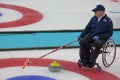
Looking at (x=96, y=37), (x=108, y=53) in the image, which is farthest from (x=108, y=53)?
(x=96, y=37)

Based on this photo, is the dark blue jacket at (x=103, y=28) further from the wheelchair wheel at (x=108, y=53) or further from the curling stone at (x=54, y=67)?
the curling stone at (x=54, y=67)

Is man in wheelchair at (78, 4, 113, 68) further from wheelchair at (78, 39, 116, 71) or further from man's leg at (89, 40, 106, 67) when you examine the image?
wheelchair at (78, 39, 116, 71)

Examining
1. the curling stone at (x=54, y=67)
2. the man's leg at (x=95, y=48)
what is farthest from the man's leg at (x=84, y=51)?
the curling stone at (x=54, y=67)

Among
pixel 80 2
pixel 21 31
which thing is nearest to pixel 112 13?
pixel 80 2

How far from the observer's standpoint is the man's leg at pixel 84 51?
8445 millimetres

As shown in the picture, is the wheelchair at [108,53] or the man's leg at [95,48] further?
the wheelchair at [108,53]

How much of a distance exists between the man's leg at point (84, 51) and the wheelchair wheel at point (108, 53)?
38 cm

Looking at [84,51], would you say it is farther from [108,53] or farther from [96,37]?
[108,53]

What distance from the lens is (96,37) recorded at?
27.7ft

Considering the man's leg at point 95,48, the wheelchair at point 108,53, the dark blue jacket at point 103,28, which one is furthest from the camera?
the wheelchair at point 108,53

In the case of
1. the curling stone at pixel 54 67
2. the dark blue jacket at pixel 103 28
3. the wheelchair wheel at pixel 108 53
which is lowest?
the curling stone at pixel 54 67

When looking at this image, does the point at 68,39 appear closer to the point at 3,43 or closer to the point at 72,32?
the point at 72,32

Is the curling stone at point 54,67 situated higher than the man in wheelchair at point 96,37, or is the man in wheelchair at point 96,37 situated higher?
the man in wheelchair at point 96,37

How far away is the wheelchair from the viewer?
8.60 metres
